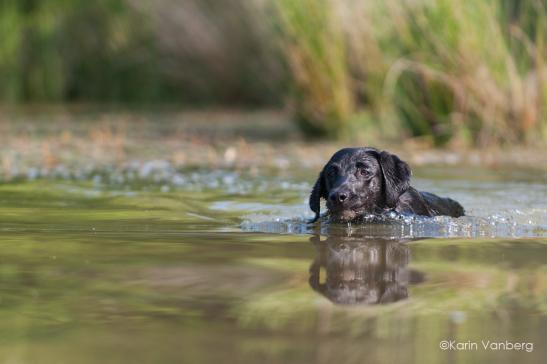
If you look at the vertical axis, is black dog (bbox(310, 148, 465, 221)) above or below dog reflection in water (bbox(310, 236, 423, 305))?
above

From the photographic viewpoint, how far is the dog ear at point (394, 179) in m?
7.74

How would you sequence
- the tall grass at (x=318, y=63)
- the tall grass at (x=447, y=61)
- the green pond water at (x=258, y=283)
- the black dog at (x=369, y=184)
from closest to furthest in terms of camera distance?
the green pond water at (x=258, y=283)
the black dog at (x=369, y=184)
the tall grass at (x=447, y=61)
the tall grass at (x=318, y=63)

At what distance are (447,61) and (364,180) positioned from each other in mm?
5874

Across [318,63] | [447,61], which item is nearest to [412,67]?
[447,61]

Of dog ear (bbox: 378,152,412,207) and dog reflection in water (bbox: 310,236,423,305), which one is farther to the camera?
dog ear (bbox: 378,152,412,207)

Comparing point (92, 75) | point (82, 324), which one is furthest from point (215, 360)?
point (92, 75)

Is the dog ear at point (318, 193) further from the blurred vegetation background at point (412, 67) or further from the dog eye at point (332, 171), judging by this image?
the blurred vegetation background at point (412, 67)

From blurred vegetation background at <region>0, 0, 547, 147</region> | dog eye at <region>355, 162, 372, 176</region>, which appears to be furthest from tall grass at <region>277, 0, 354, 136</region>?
dog eye at <region>355, 162, 372, 176</region>

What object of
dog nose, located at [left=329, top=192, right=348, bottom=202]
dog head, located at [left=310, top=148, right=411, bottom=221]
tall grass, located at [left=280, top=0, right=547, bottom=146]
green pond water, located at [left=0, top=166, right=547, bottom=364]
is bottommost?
green pond water, located at [left=0, top=166, right=547, bottom=364]

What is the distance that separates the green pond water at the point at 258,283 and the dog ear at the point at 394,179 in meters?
0.34

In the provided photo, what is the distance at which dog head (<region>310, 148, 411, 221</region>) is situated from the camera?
24.6ft

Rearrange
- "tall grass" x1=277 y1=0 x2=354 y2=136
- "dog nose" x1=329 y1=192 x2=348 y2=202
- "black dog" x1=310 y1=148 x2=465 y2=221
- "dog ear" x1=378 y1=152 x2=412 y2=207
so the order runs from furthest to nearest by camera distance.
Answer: "tall grass" x1=277 y1=0 x2=354 y2=136 → "dog ear" x1=378 y1=152 x2=412 y2=207 → "black dog" x1=310 y1=148 x2=465 y2=221 → "dog nose" x1=329 y1=192 x2=348 y2=202

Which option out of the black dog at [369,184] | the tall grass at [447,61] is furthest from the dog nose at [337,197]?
the tall grass at [447,61]

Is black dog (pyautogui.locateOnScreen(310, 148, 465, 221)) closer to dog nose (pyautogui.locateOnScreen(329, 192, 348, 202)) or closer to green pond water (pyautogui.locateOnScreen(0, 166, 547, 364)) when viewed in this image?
dog nose (pyautogui.locateOnScreen(329, 192, 348, 202))
